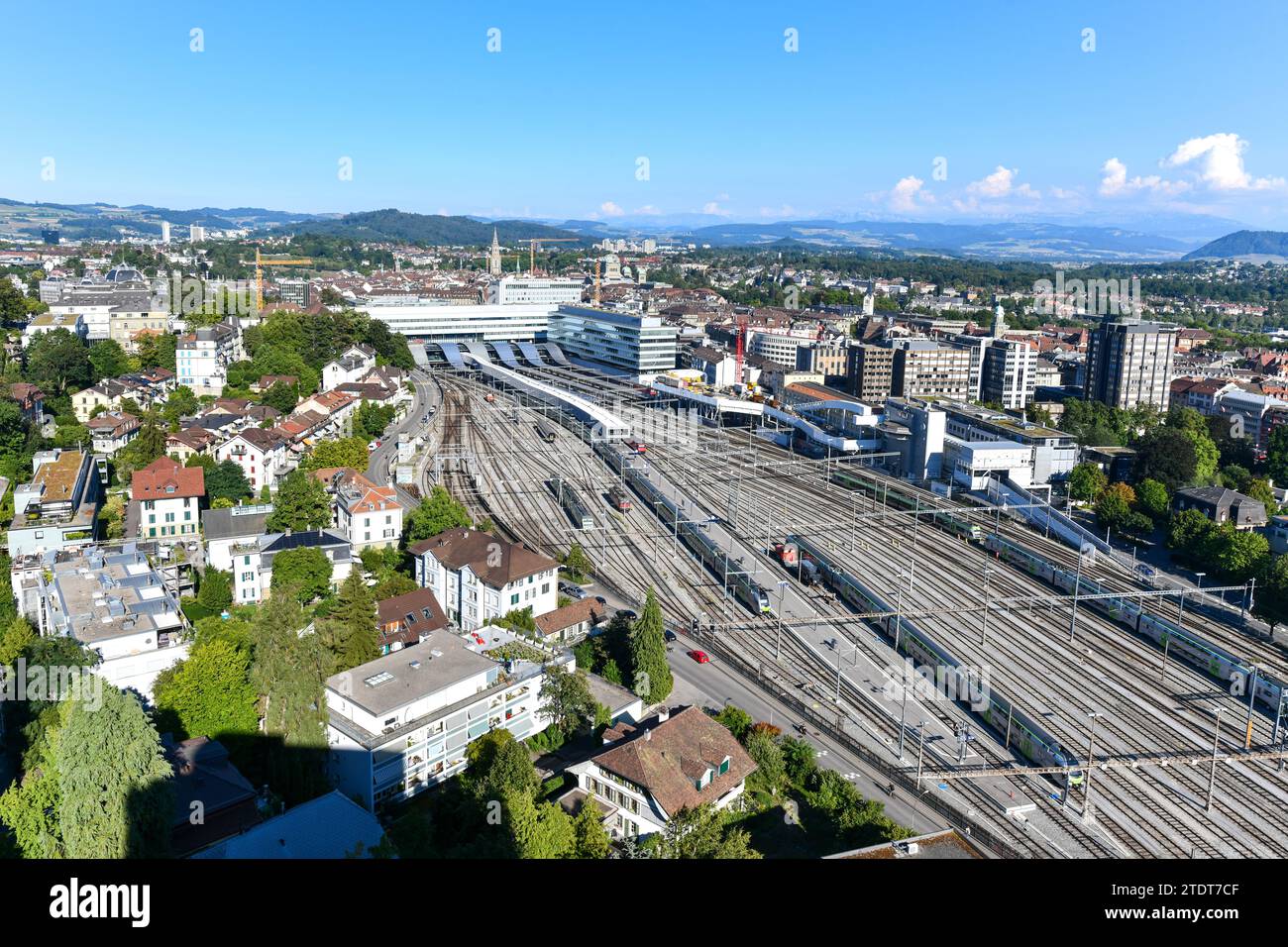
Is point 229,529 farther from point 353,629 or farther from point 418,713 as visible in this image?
point 418,713

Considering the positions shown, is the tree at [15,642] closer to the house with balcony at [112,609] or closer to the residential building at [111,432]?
the house with balcony at [112,609]

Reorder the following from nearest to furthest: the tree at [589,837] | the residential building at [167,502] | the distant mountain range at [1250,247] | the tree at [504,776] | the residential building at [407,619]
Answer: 1. the tree at [589,837]
2. the tree at [504,776]
3. the residential building at [407,619]
4. the residential building at [167,502]
5. the distant mountain range at [1250,247]

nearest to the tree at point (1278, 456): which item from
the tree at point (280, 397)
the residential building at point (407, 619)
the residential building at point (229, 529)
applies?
the residential building at point (407, 619)

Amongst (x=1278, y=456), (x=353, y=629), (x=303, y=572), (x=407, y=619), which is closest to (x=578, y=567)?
(x=407, y=619)

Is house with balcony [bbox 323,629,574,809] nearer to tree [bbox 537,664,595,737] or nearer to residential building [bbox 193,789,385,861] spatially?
tree [bbox 537,664,595,737]
